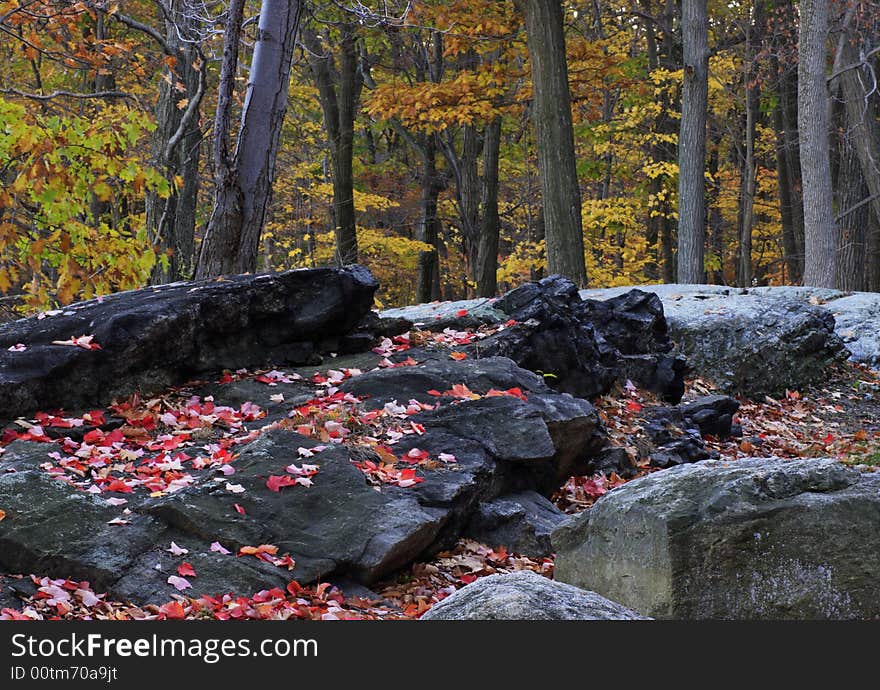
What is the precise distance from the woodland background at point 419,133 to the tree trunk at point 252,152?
42 millimetres

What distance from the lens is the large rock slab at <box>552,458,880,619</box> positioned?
150 inches

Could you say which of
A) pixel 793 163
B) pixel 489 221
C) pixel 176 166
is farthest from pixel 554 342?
pixel 793 163

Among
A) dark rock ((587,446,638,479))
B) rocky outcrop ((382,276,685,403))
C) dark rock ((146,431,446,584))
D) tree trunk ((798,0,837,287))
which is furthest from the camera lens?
tree trunk ((798,0,837,287))

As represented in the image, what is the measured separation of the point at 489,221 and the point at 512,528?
13.8 m

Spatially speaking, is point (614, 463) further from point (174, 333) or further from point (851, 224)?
point (851, 224)

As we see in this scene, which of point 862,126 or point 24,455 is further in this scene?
point 862,126

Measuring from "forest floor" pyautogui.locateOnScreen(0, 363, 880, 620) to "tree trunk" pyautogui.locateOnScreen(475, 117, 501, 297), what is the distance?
928 centimetres

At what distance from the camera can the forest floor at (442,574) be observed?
3.99 meters

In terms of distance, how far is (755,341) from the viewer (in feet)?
35.5

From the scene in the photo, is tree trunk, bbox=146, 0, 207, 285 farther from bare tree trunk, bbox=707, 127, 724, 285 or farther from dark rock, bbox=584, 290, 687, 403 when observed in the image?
bare tree trunk, bbox=707, 127, 724, 285

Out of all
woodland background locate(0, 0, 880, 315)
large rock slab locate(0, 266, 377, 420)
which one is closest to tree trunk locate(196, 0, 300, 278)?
woodland background locate(0, 0, 880, 315)

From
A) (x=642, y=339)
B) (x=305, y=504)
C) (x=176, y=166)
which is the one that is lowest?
(x=305, y=504)

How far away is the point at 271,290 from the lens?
7.45 m

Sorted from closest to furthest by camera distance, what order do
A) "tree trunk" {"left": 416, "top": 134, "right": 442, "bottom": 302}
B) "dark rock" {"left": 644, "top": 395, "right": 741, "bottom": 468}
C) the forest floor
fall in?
the forest floor, "dark rock" {"left": 644, "top": 395, "right": 741, "bottom": 468}, "tree trunk" {"left": 416, "top": 134, "right": 442, "bottom": 302}
